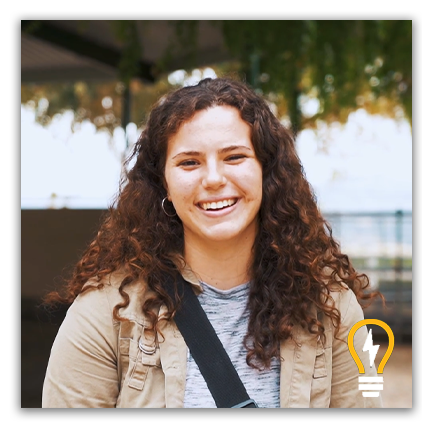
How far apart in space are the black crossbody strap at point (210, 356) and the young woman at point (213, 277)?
0.03m

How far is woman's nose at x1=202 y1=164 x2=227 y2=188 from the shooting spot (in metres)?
1.72

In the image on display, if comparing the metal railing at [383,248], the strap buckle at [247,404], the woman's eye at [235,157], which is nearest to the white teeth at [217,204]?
the woman's eye at [235,157]

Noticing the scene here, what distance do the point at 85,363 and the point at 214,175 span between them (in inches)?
25.6

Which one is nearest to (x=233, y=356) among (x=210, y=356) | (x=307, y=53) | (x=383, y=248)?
(x=210, y=356)

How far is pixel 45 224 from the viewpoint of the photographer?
3365mm

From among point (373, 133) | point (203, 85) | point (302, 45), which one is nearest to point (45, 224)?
point (203, 85)

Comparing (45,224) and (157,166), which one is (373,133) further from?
(157,166)

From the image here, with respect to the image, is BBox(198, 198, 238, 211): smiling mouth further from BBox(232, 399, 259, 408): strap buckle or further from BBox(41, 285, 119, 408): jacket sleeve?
BBox(232, 399, 259, 408): strap buckle

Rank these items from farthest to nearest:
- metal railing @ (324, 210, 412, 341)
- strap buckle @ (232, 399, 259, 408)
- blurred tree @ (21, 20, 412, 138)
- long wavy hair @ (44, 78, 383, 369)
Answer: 1. metal railing @ (324, 210, 412, 341)
2. blurred tree @ (21, 20, 412, 138)
3. long wavy hair @ (44, 78, 383, 369)
4. strap buckle @ (232, 399, 259, 408)

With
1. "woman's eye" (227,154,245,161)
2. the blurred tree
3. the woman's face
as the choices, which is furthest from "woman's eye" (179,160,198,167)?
the blurred tree

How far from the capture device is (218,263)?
1866mm

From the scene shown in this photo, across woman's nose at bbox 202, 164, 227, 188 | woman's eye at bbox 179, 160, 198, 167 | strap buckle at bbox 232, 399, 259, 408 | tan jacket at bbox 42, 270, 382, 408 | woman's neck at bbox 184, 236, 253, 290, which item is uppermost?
woman's eye at bbox 179, 160, 198, 167

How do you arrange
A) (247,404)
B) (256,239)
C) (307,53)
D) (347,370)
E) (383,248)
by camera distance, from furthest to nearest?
(383,248), (307,53), (256,239), (347,370), (247,404)

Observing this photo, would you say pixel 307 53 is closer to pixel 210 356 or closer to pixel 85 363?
pixel 210 356
